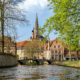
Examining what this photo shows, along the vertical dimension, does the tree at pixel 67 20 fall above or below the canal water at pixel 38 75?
above

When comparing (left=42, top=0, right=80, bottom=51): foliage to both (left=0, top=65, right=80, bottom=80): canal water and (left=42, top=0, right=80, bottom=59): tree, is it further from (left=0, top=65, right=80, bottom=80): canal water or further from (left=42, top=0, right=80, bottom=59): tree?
(left=0, top=65, right=80, bottom=80): canal water

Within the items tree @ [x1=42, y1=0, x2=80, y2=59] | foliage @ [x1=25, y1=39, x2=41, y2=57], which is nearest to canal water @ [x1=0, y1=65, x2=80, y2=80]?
tree @ [x1=42, y1=0, x2=80, y2=59]

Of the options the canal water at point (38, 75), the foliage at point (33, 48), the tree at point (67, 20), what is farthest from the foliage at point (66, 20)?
the foliage at point (33, 48)

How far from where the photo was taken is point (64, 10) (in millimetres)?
17453

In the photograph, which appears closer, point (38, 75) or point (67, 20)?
→ point (38, 75)

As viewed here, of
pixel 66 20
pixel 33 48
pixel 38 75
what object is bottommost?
pixel 38 75

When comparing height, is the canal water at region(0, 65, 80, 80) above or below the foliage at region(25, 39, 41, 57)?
below

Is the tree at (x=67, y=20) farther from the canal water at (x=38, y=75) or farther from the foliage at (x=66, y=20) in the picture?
the canal water at (x=38, y=75)

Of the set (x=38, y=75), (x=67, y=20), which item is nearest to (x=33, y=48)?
(x=67, y=20)

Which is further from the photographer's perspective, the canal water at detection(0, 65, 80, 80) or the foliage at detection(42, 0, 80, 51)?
the foliage at detection(42, 0, 80, 51)

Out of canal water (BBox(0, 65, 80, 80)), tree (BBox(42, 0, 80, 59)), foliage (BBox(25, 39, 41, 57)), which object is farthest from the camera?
foliage (BBox(25, 39, 41, 57))

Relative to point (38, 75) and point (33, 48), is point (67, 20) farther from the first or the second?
point (33, 48)

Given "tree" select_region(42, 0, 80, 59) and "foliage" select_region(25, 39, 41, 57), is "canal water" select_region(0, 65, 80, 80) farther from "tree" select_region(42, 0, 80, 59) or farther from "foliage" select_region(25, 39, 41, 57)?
"foliage" select_region(25, 39, 41, 57)

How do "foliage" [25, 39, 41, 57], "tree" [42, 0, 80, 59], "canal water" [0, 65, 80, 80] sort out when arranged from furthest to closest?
"foliage" [25, 39, 41, 57] → "tree" [42, 0, 80, 59] → "canal water" [0, 65, 80, 80]
